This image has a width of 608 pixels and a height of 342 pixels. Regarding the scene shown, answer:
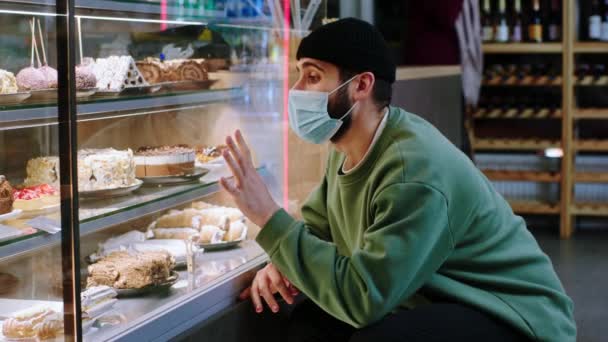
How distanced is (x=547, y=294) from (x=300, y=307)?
0.77 meters

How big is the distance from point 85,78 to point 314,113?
63cm

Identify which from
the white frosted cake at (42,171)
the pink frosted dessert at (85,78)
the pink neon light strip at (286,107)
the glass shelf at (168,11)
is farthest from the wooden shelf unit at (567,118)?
the white frosted cake at (42,171)

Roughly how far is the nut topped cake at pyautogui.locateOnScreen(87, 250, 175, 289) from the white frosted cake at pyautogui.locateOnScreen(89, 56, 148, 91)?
0.51 meters

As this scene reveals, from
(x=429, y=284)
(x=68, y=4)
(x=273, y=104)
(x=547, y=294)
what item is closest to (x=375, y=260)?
(x=429, y=284)

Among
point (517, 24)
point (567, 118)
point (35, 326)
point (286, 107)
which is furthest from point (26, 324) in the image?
point (517, 24)

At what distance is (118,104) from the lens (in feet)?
8.20

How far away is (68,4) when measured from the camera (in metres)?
1.99

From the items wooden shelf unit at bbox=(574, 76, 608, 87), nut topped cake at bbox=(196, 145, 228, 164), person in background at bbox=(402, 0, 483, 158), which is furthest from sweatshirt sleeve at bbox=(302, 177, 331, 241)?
wooden shelf unit at bbox=(574, 76, 608, 87)

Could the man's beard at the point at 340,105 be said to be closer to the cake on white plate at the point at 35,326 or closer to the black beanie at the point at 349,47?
the black beanie at the point at 349,47

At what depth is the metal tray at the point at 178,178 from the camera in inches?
112

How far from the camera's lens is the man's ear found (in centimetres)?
244

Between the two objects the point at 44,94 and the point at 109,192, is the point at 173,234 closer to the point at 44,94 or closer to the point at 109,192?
the point at 109,192

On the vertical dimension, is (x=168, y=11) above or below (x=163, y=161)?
above

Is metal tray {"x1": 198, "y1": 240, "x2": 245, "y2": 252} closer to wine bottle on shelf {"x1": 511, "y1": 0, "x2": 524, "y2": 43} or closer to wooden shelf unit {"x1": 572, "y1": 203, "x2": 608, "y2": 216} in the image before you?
wooden shelf unit {"x1": 572, "y1": 203, "x2": 608, "y2": 216}
